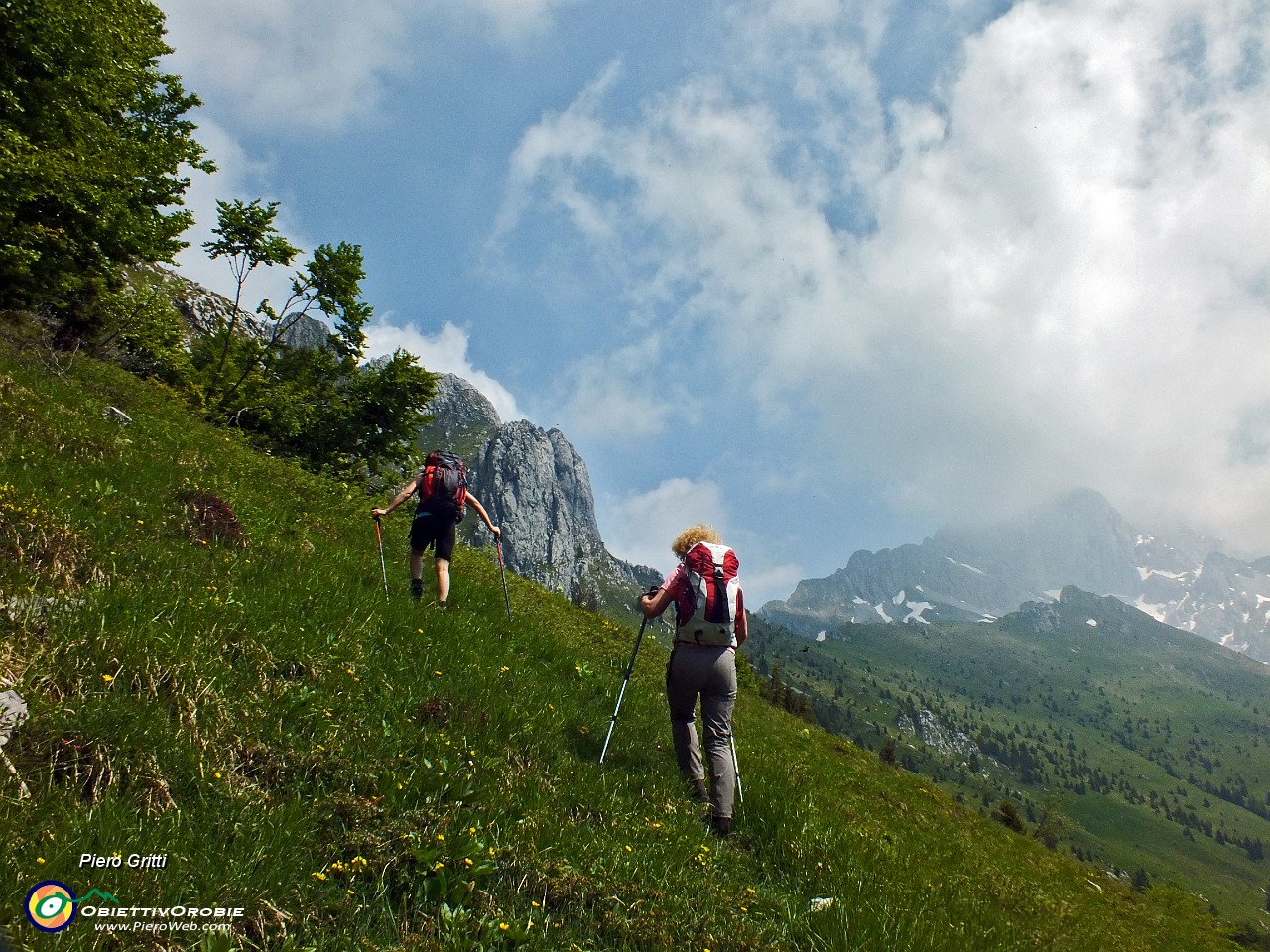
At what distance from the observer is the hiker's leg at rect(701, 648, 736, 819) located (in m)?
7.33

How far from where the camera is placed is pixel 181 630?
5.86 meters

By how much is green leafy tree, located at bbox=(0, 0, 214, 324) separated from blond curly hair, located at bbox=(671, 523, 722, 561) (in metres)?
16.2

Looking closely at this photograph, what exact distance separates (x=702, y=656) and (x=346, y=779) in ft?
13.5

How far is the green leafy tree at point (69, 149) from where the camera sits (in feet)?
46.4

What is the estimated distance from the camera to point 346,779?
5.12m

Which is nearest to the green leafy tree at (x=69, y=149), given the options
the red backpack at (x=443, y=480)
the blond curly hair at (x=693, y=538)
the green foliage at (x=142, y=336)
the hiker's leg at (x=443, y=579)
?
the green foliage at (x=142, y=336)

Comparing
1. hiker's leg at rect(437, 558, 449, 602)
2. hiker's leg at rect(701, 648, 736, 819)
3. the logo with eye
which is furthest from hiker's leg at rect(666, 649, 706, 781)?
the logo with eye

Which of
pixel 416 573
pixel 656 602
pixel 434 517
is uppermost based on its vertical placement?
pixel 434 517

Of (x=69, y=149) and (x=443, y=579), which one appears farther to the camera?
(x=69, y=149)

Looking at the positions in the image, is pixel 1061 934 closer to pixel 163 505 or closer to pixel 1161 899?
pixel 163 505

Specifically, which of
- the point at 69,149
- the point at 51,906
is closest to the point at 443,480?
the point at 51,906

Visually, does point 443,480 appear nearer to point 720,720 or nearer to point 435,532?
point 435,532

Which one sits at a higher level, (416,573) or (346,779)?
(416,573)

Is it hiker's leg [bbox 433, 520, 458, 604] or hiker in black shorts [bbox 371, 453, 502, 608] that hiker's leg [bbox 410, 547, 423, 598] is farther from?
hiker's leg [bbox 433, 520, 458, 604]
